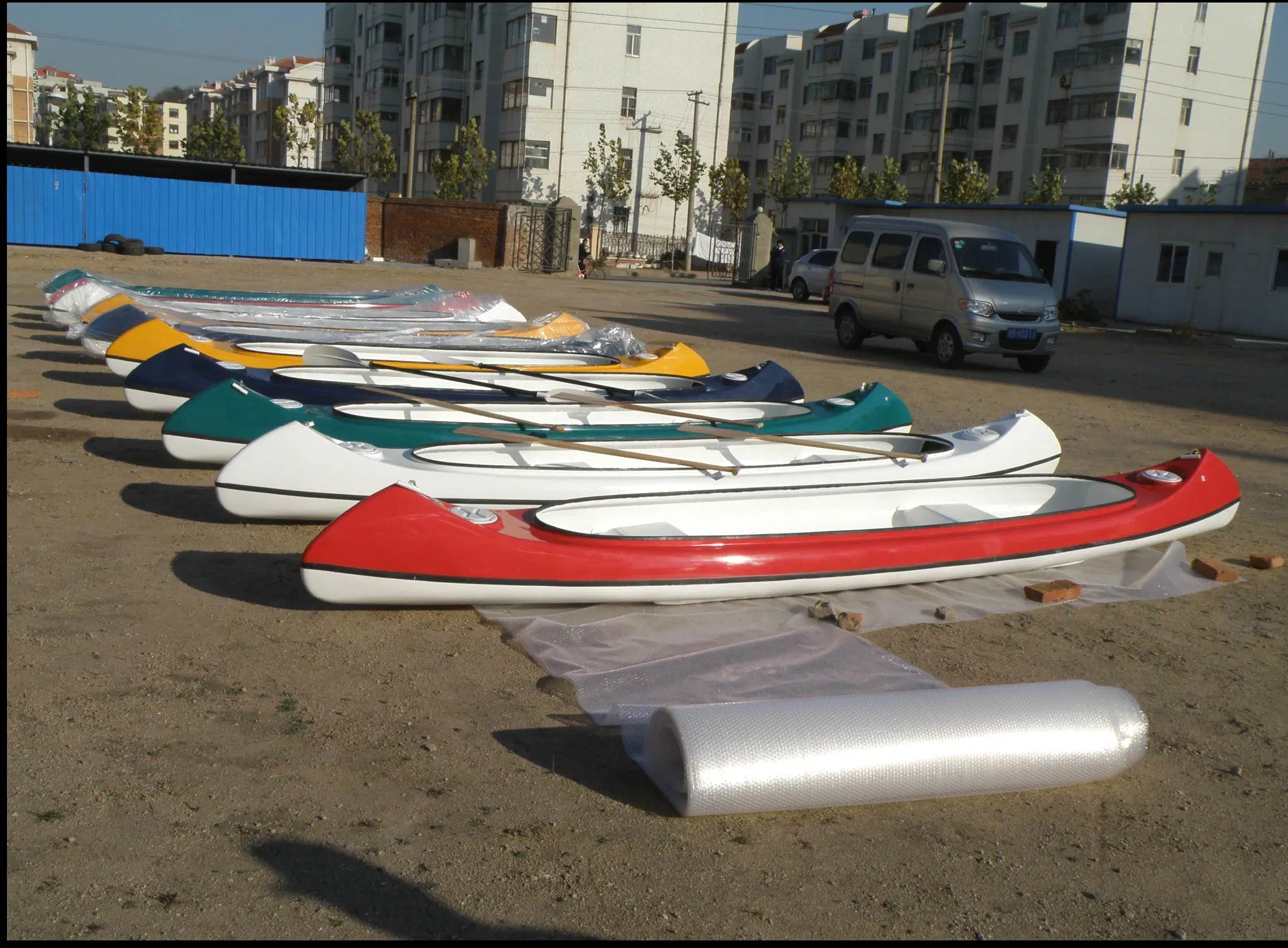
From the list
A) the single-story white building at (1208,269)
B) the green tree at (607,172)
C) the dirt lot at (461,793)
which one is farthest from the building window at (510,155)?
the dirt lot at (461,793)

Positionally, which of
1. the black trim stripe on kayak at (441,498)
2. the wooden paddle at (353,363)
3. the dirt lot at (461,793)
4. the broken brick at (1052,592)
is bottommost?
the dirt lot at (461,793)

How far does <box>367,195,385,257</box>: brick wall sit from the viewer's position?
39.8 m

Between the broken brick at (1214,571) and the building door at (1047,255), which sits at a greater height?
the building door at (1047,255)

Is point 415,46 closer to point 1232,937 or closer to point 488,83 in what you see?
point 488,83

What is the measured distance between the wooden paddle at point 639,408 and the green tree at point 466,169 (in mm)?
47327

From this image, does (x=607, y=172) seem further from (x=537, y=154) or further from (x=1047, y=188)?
(x=1047, y=188)

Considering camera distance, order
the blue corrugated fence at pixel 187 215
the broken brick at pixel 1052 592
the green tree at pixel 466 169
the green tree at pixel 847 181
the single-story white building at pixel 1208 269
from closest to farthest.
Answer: the broken brick at pixel 1052 592 → the single-story white building at pixel 1208 269 → the blue corrugated fence at pixel 187 215 → the green tree at pixel 466 169 → the green tree at pixel 847 181

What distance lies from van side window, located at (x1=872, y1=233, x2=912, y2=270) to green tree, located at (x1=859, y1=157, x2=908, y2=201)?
126 ft

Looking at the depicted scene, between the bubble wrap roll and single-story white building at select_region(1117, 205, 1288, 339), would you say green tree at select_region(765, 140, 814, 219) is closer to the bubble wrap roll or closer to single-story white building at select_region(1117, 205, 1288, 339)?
single-story white building at select_region(1117, 205, 1288, 339)

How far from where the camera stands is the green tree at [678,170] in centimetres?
5541

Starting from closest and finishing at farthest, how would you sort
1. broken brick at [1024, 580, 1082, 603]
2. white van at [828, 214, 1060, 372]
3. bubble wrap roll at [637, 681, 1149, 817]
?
1. bubble wrap roll at [637, 681, 1149, 817]
2. broken brick at [1024, 580, 1082, 603]
3. white van at [828, 214, 1060, 372]

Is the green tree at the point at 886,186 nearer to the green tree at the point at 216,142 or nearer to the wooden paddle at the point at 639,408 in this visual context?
the green tree at the point at 216,142

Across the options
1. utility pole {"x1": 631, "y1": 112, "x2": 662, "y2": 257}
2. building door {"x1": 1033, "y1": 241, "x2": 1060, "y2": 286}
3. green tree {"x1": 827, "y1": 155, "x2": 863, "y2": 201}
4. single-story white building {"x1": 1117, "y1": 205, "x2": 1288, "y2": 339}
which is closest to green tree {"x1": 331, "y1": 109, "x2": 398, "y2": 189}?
utility pole {"x1": 631, "y1": 112, "x2": 662, "y2": 257}

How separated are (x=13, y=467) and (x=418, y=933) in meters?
6.10
